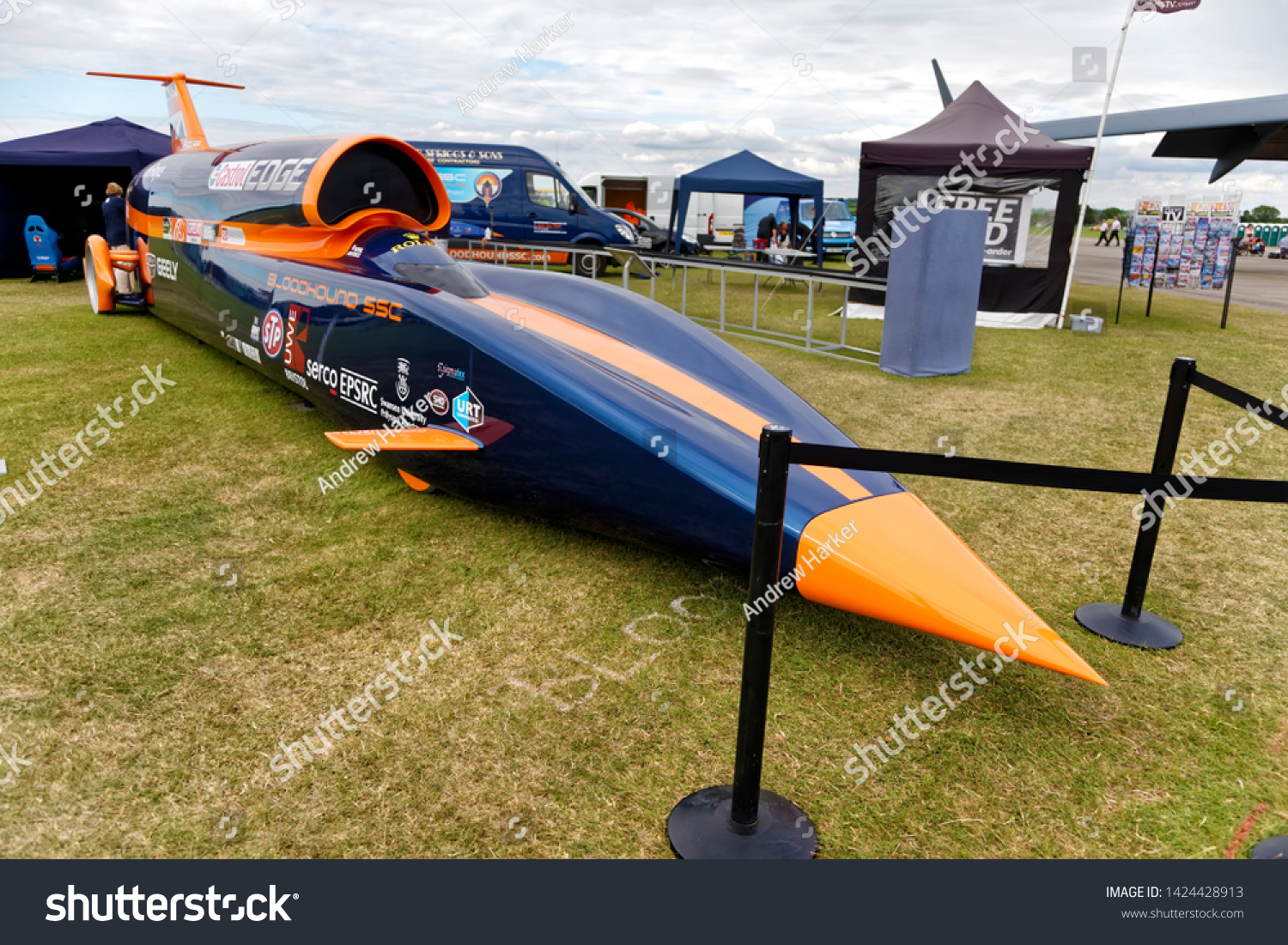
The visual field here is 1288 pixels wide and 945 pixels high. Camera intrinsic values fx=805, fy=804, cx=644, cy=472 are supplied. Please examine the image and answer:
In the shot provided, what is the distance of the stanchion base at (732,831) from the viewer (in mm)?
2273

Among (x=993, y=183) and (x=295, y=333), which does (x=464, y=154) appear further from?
(x=295, y=333)

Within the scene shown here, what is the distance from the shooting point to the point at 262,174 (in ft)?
21.4

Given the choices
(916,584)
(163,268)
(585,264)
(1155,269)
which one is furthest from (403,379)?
(1155,269)

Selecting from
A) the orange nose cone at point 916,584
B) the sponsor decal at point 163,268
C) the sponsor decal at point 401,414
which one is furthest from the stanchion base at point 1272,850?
the sponsor decal at point 163,268

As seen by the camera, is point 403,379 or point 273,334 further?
point 273,334

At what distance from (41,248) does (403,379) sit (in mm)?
13347

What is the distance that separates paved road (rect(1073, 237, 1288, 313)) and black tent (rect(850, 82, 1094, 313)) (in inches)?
166

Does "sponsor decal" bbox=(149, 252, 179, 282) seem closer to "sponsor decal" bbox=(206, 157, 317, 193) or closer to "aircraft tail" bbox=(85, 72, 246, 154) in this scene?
"sponsor decal" bbox=(206, 157, 317, 193)

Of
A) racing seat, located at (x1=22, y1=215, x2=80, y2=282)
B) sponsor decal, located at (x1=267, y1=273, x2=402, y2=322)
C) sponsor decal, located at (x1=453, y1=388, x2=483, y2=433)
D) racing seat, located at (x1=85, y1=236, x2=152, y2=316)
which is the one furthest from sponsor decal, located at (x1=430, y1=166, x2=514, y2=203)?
sponsor decal, located at (x1=453, y1=388, x2=483, y2=433)

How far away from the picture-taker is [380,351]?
457 cm

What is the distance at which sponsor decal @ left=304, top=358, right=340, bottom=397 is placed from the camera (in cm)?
499

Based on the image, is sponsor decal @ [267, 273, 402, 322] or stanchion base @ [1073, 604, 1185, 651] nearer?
stanchion base @ [1073, 604, 1185, 651]

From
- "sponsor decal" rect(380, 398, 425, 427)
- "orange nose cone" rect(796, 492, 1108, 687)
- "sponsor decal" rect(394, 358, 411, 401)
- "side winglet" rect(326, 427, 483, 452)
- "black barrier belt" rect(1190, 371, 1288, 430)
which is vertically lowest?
"orange nose cone" rect(796, 492, 1108, 687)
